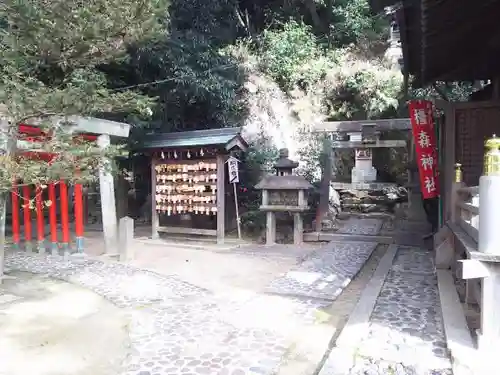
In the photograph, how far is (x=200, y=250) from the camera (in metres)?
10.4

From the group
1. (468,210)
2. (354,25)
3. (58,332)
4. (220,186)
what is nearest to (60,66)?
(58,332)

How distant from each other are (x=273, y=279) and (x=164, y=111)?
26.8 ft

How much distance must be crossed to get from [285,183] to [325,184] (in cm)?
209

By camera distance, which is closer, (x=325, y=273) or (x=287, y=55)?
(x=325, y=273)

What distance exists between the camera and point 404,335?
4551 mm

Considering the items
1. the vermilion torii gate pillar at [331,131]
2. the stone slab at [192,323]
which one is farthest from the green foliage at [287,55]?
the stone slab at [192,323]

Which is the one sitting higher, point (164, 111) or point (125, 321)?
point (164, 111)

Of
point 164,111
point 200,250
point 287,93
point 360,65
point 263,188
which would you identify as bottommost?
point 200,250

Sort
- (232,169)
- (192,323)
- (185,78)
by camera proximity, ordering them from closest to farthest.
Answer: (192,323), (232,169), (185,78)

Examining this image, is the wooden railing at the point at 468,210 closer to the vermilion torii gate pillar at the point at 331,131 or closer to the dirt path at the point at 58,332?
the dirt path at the point at 58,332

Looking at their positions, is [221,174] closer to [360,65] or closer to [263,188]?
[263,188]

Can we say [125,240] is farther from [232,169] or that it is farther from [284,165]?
[284,165]

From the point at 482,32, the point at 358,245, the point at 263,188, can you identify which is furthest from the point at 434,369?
the point at 263,188

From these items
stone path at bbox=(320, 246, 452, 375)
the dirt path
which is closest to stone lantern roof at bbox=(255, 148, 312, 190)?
stone path at bbox=(320, 246, 452, 375)
